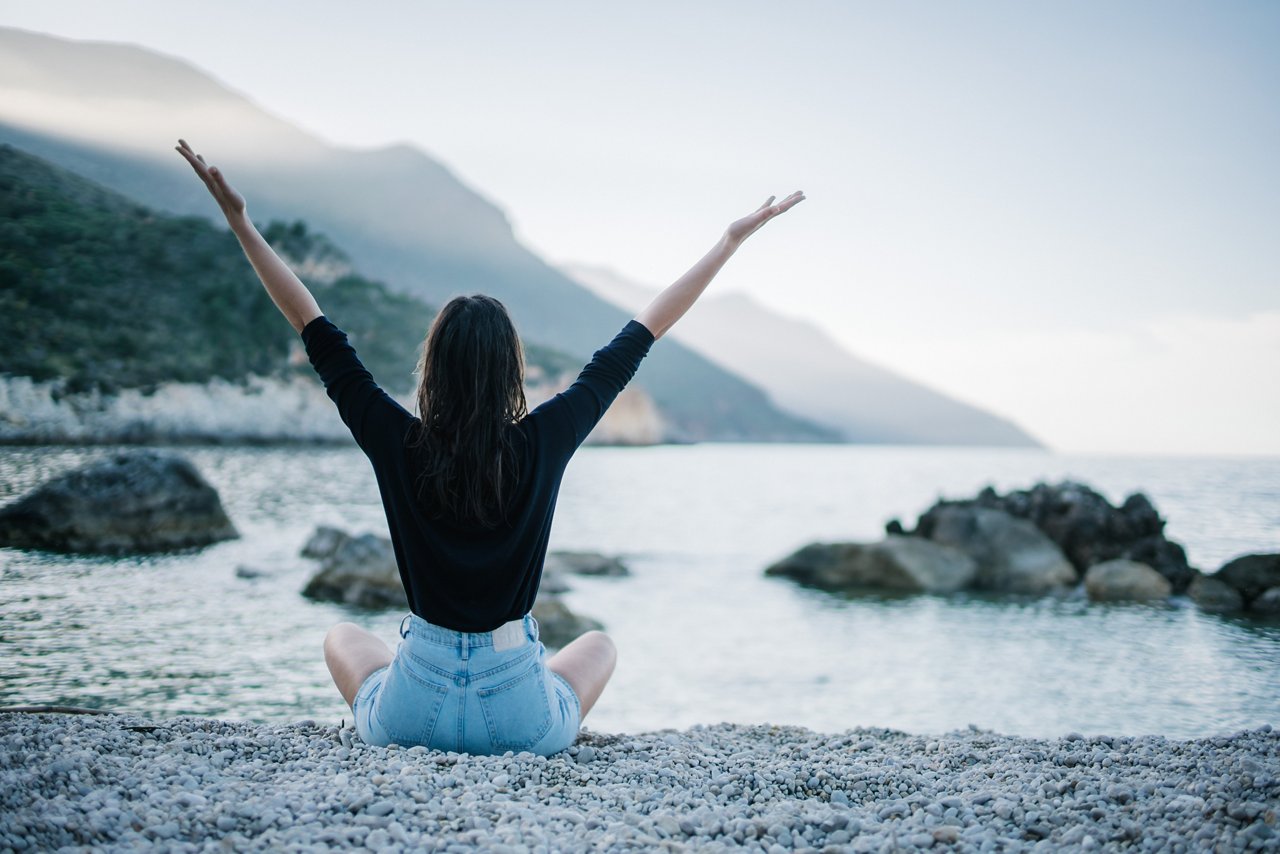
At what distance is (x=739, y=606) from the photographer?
1515cm

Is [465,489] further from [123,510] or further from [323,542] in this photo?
[323,542]

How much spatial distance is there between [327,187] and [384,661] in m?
→ 92.7

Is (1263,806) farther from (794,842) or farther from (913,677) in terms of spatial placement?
(913,677)

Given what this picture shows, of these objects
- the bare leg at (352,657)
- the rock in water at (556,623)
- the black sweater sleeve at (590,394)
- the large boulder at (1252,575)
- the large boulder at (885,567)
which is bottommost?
the rock in water at (556,623)

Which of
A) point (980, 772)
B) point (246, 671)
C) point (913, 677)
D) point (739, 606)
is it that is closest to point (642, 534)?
point (739, 606)

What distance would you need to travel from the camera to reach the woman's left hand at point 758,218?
393 centimetres

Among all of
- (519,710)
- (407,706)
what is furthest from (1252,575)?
(407,706)

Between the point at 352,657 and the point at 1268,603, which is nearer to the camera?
the point at 352,657

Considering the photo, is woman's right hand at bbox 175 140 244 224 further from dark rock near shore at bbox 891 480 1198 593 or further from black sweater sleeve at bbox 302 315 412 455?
dark rock near shore at bbox 891 480 1198 593

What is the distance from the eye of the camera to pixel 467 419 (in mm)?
3012

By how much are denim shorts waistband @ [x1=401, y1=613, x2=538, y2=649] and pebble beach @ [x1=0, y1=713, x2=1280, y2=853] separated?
534mm

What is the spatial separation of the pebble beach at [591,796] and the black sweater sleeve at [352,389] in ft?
4.46

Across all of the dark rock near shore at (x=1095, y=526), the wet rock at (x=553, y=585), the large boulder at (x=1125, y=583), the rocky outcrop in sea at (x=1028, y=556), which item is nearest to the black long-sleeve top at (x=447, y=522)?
the wet rock at (x=553, y=585)

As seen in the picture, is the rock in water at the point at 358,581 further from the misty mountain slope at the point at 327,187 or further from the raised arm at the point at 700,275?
the raised arm at the point at 700,275
